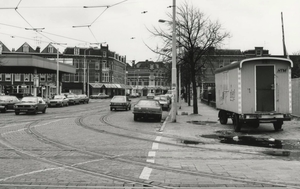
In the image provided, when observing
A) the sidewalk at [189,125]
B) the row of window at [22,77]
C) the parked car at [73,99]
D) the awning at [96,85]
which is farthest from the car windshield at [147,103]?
the awning at [96,85]

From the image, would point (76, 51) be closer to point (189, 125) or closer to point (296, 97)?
point (296, 97)

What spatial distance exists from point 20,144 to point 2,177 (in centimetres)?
476

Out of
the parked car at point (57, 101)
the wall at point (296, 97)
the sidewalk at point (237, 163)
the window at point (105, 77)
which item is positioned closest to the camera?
the sidewalk at point (237, 163)

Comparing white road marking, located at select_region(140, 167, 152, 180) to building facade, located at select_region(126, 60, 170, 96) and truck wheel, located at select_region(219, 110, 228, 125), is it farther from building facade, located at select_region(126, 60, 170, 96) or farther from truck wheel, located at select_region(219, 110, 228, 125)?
building facade, located at select_region(126, 60, 170, 96)

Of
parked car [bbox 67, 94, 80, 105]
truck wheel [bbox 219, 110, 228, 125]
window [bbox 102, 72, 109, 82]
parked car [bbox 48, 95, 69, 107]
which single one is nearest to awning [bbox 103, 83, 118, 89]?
window [bbox 102, 72, 109, 82]

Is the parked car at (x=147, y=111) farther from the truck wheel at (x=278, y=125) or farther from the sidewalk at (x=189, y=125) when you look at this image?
the truck wheel at (x=278, y=125)

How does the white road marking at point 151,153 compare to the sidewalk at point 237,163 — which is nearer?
the sidewalk at point 237,163

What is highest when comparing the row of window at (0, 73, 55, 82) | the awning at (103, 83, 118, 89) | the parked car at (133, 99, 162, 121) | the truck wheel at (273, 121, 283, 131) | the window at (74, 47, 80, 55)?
the window at (74, 47, 80, 55)

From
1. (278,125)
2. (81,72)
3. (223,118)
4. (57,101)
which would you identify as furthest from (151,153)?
(81,72)

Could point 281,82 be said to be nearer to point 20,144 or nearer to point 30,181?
point 20,144

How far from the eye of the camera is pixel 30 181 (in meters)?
6.45

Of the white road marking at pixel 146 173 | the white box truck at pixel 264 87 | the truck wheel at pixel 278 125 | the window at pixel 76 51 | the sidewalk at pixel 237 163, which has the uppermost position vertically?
the window at pixel 76 51

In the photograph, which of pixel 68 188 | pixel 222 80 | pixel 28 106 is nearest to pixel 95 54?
pixel 28 106

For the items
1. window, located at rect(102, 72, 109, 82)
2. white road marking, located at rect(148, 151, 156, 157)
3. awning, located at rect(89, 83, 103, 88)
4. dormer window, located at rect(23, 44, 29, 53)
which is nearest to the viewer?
white road marking, located at rect(148, 151, 156, 157)
